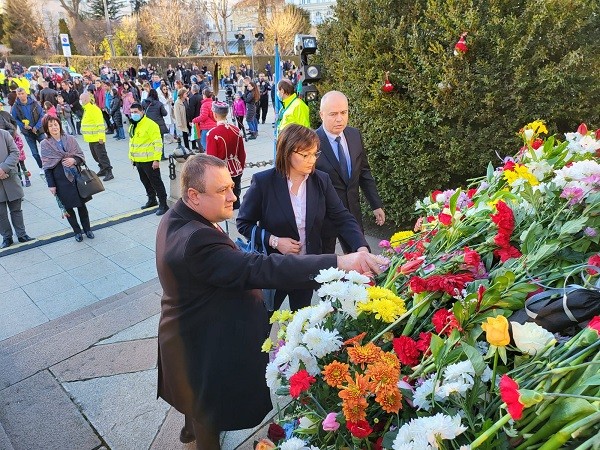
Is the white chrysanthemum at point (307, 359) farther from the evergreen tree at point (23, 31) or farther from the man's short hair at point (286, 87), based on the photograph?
the evergreen tree at point (23, 31)

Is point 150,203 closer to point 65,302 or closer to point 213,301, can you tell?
point 65,302

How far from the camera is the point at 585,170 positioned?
1.65 m

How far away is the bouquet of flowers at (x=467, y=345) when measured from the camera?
1.02 meters

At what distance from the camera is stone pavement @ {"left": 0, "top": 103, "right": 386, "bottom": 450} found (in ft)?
9.61

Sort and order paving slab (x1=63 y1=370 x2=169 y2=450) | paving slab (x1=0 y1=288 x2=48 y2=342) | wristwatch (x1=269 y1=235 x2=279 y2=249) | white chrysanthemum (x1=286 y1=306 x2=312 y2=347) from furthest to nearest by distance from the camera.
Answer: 1. paving slab (x1=0 y1=288 x2=48 y2=342)
2. wristwatch (x1=269 y1=235 x2=279 y2=249)
3. paving slab (x1=63 y1=370 x2=169 y2=450)
4. white chrysanthemum (x1=286 y1=306 x2=312 y2=347)

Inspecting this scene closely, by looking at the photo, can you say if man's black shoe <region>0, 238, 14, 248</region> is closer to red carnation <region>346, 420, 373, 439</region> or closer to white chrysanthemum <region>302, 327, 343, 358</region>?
white chrysanthemum <region>302, 327, 343, 358</region>

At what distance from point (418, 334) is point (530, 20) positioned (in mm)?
4437

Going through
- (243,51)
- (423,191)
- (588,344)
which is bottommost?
(423,191)

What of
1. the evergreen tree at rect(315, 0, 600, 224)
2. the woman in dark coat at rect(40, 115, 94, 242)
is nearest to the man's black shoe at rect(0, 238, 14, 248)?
the woman in dark coat at rect(40, 115, 94, 242)

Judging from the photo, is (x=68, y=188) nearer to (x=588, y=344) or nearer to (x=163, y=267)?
(x=163, y=267)

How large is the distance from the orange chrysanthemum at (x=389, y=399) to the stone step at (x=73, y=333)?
3.39 m

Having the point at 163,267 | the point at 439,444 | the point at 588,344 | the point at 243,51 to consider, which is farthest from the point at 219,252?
the point at 243,51

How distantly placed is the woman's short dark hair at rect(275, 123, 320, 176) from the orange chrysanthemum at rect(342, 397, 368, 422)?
1942mm

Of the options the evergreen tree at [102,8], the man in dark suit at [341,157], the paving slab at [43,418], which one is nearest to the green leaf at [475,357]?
the man in dark suit at [341,157]
